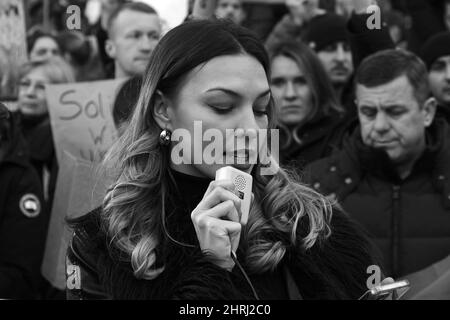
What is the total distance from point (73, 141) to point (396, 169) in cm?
182

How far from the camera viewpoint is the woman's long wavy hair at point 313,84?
18.5ft

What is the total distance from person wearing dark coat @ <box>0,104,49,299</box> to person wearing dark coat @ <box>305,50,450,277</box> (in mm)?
1401

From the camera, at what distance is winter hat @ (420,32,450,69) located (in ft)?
19.6

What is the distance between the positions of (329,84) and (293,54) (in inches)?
11.1

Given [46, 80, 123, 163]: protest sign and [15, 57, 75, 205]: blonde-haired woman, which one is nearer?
[46, 80, 123, 163]: protest sign

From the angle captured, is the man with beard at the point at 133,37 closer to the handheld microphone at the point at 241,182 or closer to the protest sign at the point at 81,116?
the protest sign at the point at 81,116

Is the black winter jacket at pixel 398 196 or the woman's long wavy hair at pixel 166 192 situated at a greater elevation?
the woman's long wavy hair at pixel 166 192

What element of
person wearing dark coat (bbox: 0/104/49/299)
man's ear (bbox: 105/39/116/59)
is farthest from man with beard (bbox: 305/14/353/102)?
person wearing dark coat (bbox: 0/104/49/299)

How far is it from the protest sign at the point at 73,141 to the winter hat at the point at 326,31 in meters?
1.48

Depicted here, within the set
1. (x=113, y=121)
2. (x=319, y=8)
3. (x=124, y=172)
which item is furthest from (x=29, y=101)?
(x=124, y=172)

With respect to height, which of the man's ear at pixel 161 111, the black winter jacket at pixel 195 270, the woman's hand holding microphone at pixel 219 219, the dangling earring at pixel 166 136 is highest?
the man's ear at pixel 161 111

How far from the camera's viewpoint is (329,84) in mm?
5793

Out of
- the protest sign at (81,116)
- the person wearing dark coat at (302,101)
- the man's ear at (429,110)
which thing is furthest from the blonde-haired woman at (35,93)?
the man's ear at (429,110)

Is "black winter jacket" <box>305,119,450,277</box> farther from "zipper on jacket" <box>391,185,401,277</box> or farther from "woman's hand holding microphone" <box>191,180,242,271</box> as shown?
"woman's hand holding microphone" <box>191,180,242,271</box>
